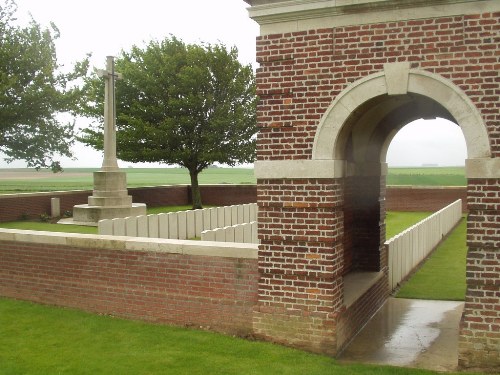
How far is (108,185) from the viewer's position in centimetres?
1947

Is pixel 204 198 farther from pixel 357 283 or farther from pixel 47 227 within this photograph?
pixel 357 283

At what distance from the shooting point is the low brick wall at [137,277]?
7562mm

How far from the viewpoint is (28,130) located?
86.6 feet

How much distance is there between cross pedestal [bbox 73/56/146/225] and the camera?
756 inches

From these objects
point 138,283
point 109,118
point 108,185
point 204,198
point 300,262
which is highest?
point 109,118

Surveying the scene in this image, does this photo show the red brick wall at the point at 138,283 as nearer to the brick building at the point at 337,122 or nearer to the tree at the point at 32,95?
the brick building at the point at 337,122

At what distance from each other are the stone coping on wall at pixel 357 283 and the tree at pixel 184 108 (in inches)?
664

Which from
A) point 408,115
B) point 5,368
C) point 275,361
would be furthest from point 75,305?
point 408,115

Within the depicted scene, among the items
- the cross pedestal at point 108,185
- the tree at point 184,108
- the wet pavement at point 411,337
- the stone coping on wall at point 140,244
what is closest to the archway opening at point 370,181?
the wet pavement at point 411,337

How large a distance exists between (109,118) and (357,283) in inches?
514

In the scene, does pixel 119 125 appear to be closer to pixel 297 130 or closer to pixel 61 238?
pixel 61 238

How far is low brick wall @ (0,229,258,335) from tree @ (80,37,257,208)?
1649 centimetres

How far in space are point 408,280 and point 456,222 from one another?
11.5m

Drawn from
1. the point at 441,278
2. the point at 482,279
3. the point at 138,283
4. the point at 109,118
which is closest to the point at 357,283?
the point at 482,279
